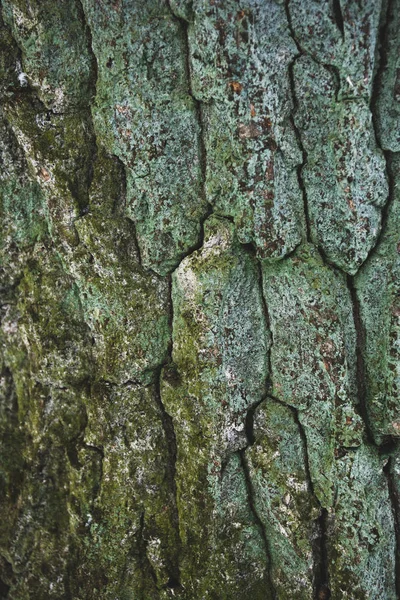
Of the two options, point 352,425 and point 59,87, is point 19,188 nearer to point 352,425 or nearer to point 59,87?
point 59,87

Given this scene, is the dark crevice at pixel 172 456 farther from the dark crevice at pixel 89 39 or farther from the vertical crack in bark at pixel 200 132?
the dark crevice at pixel 89 39

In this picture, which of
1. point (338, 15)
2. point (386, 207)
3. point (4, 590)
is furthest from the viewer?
point (4, 590)

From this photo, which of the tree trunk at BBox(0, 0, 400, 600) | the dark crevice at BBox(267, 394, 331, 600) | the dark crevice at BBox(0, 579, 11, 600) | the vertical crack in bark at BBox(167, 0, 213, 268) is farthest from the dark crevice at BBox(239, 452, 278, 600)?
the dark crevice at BBox(0, 579, 11, 600)

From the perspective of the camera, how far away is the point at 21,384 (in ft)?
6.77

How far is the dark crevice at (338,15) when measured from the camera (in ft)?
4.78

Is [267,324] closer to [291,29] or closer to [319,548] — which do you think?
[319,548]

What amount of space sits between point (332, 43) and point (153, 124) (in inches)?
18.6

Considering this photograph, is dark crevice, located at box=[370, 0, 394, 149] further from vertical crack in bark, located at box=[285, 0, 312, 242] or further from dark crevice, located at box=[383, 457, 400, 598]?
dark crevice, located at box=[383, 457, 400, 598]

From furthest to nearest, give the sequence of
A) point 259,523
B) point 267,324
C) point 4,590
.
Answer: point 4,590, point 259,523, point 267,324

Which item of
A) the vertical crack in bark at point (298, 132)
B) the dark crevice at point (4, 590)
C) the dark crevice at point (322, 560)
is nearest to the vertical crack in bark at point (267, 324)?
the vertical crack in bark at point (298, 132)

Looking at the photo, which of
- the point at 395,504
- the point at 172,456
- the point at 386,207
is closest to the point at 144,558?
the point at 172,456

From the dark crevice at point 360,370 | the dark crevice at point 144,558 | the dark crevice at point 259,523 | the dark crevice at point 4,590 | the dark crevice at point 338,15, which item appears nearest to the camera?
the dark crevice at point 338,15

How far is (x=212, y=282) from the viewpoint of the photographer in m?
1.63

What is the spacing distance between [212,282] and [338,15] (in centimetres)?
70
